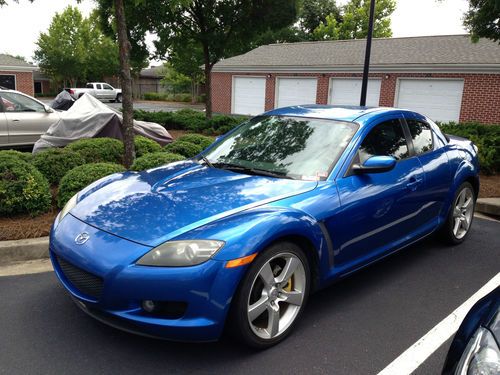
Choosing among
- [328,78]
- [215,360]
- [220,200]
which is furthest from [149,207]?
[328,78]

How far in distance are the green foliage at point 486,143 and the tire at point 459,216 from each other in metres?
3.78

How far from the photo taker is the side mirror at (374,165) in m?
3.62

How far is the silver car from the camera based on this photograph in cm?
956

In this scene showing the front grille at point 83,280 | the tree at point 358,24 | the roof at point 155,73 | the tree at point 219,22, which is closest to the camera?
the front grille at point 83,280

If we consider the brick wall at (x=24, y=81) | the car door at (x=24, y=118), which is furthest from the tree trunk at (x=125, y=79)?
the brick wall at (x=24, y=81)

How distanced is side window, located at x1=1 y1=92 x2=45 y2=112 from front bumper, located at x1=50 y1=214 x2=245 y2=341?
8.25m

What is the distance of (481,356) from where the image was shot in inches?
72.8

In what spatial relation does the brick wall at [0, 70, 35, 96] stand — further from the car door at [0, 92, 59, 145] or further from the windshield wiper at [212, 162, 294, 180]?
the windshield wiper at [212, 162, 294, 180]

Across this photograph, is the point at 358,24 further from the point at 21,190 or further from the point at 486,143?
the point at 21,190

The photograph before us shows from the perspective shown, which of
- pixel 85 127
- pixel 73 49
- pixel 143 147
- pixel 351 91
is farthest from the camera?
pixel 73 49

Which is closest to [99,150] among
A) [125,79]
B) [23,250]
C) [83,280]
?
[125,79]

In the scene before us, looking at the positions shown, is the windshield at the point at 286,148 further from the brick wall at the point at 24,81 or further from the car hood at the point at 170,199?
the brick wall at the point at 24,81

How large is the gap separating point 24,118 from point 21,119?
7 cm

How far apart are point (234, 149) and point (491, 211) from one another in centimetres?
460
